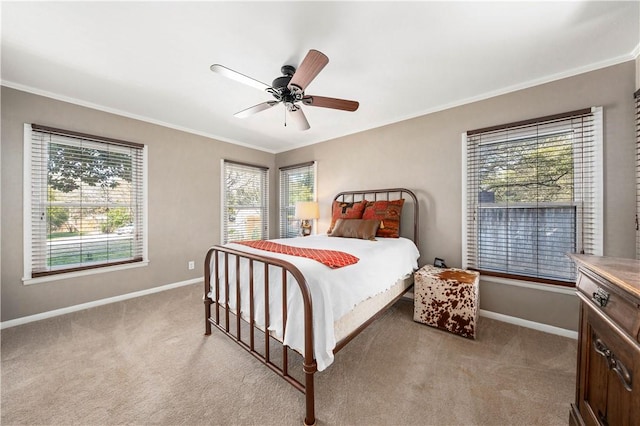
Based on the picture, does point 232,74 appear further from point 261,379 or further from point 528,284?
point 528,284

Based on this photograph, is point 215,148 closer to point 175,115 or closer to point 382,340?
point 175,115

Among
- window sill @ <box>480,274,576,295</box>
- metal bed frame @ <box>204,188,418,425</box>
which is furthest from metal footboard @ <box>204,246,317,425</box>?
window sill @ <box>480,274,576,295</box>

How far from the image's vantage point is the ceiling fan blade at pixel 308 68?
154 centimetres

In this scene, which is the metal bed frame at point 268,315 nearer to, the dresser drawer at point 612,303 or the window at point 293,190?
the dresser drawer at point 612,303

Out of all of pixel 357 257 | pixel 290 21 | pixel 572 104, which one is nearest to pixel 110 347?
pixel 357 257

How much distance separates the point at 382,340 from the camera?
2.22 metres

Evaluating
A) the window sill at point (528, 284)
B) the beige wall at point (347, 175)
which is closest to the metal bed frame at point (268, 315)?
the window sill at point (528, 284)

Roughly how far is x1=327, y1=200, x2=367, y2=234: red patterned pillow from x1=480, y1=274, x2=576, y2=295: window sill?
1.59m

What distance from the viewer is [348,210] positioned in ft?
11.2

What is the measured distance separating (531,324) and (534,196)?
4.25ft

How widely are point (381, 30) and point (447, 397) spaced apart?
2537 mm

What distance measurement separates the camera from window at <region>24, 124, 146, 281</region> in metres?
2.56

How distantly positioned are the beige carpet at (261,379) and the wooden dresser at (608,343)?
1.63ft

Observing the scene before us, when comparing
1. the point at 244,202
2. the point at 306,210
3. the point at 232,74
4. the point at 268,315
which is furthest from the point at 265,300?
the point at 244,202
